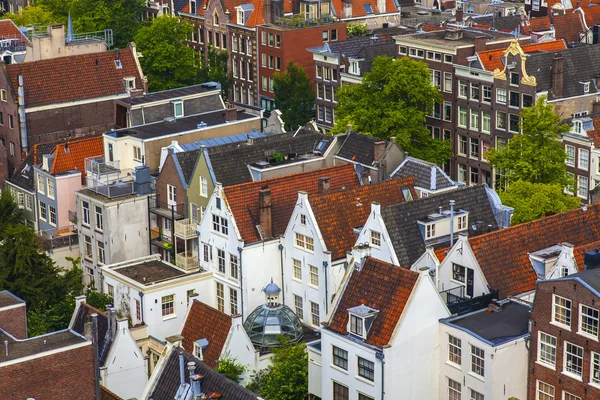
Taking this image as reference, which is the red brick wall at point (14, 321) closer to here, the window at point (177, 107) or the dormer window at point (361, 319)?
the dormer window at point (361, 319)

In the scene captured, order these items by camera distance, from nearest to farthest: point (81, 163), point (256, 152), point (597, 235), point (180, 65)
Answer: point (597, 235) → point (256, 152) → point (81, 163) → point (180, 65)

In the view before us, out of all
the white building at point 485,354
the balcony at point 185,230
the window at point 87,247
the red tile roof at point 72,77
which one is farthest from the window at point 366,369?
the red tile roof at point 72,77

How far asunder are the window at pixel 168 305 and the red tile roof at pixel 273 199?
748 centimetres

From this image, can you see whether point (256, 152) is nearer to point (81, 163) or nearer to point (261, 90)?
point (81, 163)

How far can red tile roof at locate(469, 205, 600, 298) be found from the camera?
85812 mm

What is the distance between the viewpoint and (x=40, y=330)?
95.8 m

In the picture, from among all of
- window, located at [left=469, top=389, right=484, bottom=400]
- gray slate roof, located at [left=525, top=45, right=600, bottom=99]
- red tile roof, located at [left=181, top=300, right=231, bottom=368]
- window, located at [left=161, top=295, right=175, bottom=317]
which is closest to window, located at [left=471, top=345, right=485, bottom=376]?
window, located at [left=469, top=389, right=484, bottom=400]

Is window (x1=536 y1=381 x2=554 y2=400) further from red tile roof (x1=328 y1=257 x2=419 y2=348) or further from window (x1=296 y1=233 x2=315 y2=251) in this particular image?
window (x1=296 y1=233 x2=315 y2=251)

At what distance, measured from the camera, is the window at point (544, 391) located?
77812mm

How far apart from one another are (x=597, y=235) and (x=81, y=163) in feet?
163

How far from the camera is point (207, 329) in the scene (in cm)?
9062

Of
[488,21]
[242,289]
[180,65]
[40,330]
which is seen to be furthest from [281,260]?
[488,21]

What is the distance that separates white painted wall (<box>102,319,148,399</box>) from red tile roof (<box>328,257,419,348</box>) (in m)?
15.5

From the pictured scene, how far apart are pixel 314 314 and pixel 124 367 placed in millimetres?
14152
